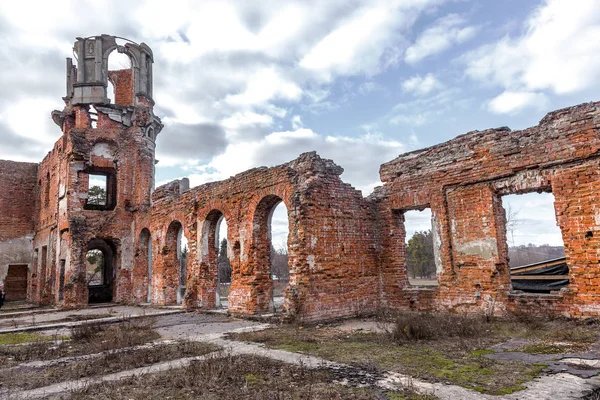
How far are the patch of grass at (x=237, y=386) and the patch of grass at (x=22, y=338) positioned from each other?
16.0 feet

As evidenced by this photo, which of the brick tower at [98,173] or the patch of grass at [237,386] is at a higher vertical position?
the brick tower at [98,173]

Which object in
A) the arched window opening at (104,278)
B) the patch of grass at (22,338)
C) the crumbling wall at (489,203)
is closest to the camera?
the crumbling wall at (489,203)

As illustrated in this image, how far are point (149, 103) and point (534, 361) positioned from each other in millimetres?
20185

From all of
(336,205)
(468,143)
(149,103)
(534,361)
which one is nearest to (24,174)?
(149,103)

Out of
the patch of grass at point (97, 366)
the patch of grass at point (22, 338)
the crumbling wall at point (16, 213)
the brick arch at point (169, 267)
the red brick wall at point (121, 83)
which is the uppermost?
the red brick wall at point (121, 83)

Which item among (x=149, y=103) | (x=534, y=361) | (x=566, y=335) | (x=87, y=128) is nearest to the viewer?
(x=534, y=361)

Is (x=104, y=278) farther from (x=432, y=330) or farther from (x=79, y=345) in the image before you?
(x=432, y=330)

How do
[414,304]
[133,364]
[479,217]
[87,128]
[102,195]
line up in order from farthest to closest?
[102,195] < [87,128] < [414,304] < [479,217] < [133,364]

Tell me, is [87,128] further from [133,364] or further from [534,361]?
[534,361]

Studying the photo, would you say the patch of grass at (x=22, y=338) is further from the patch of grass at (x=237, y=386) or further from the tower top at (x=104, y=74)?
the tower top at (x=104, y=74)

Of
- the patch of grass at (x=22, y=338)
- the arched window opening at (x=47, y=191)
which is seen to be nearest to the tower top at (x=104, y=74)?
the arched window opening at (x=47, y=191)

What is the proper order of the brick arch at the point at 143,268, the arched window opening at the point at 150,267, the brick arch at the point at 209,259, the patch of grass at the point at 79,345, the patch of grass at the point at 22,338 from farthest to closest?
1. the brick arch at the point at 143,268
2. the arched window opening at the point at 150,267
3. the brick arch at the point at 209,259
4. the patch of grass at the point at 22,338
5. the patch of grass at the point at 79,345

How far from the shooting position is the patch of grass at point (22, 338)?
869cm

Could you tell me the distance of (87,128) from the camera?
1886 cm
